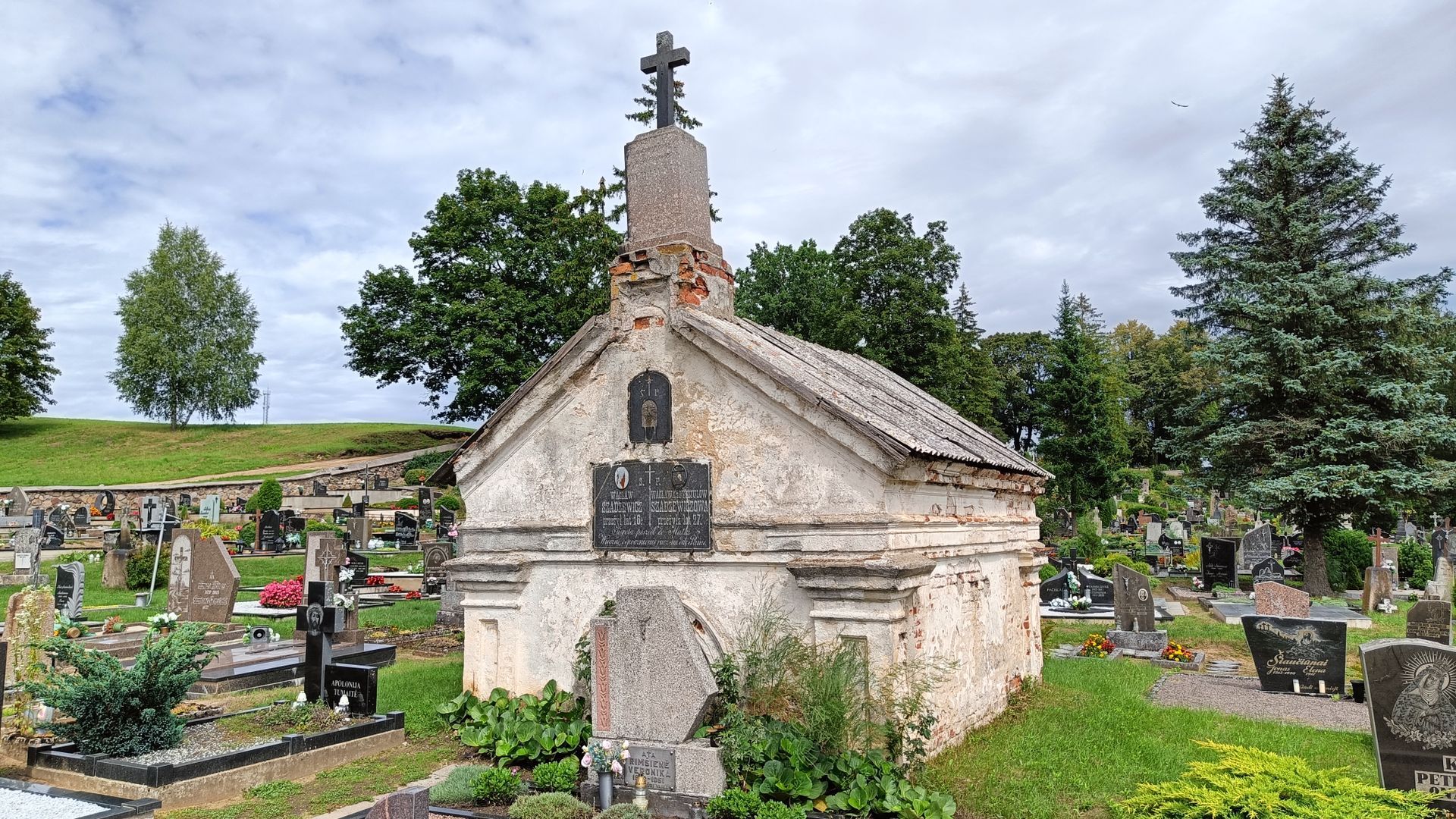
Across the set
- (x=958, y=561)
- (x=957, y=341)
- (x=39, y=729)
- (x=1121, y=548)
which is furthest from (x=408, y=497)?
(x=958, y=561)

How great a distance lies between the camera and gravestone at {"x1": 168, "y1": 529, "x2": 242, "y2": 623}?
16859 mm

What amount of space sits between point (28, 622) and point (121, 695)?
373 cm

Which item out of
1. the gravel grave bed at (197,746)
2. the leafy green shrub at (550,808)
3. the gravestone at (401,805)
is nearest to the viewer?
the gravestone at (401,805)

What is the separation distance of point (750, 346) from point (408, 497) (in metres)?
35.2

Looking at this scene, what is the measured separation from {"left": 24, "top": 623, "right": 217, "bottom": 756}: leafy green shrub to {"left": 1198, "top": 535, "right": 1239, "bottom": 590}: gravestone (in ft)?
82.0

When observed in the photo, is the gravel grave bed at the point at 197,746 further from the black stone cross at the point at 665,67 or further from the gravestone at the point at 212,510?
the gravestone at the point at 212,510

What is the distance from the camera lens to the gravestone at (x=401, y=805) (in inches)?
229

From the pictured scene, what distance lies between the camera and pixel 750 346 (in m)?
9.27

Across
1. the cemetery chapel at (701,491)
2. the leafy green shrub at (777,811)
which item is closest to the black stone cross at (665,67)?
the cemetery chapel at (701,491)


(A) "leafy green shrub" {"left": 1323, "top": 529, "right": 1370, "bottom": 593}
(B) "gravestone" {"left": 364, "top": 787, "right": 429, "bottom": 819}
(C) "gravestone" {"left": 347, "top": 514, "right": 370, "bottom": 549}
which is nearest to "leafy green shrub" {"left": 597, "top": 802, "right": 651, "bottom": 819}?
(B) "gravestone" {"left": 364, "top": 787, "right": 429, "bottom": 819}

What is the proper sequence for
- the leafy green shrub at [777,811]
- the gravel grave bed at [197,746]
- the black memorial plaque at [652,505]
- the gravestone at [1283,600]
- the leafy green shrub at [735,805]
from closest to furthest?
the leafy green shrub at [777,811]
the leafy green shrub at [735,805]
the gravel grave bed at [197,746]
the black memorial plaque at [652,505]
the gravestone at [1283,600]

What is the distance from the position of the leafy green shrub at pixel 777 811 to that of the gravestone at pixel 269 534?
25479mm

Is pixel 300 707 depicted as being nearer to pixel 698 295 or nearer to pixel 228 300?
pixel 698 295

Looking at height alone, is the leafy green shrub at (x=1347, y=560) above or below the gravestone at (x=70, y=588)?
below
